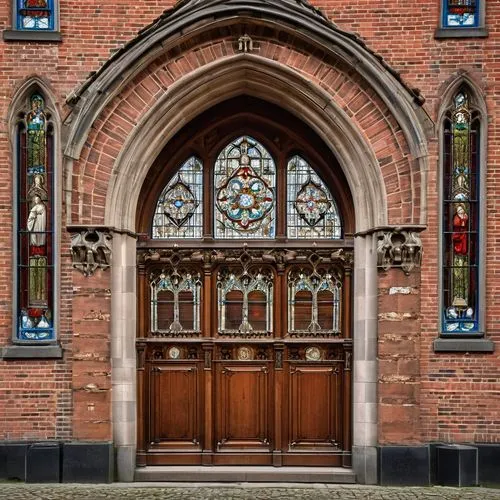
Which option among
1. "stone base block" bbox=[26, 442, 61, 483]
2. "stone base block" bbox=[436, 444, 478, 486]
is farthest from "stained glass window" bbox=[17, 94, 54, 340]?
"stone base block" bbox=[436, 444, 478, 486]

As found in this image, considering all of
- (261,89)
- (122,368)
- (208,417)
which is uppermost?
(261,89)

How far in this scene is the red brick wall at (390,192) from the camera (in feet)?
36.3

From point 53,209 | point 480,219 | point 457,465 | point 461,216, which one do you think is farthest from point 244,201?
point 457,465

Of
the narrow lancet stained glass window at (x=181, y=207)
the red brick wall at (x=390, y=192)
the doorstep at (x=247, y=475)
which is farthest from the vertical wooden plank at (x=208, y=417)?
the narrow lancet stained glass window at (x=181, y=207)

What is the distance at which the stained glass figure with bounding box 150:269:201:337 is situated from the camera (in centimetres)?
1185

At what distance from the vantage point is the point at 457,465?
10.9 m

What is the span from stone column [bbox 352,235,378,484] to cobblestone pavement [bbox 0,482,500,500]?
0.36m

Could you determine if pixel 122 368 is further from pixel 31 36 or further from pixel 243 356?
pixel 31 36

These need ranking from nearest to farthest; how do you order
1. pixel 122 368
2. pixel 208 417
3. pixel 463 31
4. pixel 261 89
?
pixel 463 31
pixel 122 368
pixel 261 89
pixel 208 417

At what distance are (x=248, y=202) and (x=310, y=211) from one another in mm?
875

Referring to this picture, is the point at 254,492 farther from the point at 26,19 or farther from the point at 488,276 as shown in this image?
the point at 26,19

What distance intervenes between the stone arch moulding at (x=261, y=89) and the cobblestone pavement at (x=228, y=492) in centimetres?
43

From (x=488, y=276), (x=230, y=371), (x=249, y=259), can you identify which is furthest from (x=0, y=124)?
(x=488, y=276)

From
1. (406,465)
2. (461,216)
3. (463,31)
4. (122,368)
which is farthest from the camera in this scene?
(122,368)
